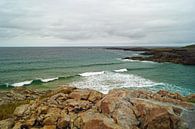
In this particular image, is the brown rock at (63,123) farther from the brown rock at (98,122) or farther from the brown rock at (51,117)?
the brown rock at (98,122)

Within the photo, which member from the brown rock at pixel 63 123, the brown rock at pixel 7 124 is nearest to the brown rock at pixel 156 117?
the brown rock at pixel 63 123

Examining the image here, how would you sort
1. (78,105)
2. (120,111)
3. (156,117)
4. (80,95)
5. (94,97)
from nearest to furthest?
(156,117), (120,111), (78,105), (94,97), (80,95)

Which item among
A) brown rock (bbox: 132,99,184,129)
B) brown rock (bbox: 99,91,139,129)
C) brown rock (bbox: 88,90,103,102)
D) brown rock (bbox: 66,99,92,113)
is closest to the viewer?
brown rock (bbox: 99,91,139,129)

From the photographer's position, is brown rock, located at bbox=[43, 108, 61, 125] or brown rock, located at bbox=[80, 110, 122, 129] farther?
brown rock, located at bbox=[43, 108, 61, 125]

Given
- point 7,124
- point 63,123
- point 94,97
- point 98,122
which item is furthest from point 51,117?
point 94,97

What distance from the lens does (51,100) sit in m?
12.9

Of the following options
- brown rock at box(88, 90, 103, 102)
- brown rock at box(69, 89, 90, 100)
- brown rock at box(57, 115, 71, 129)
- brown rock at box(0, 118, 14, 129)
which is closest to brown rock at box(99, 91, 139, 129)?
brown rock at box(57, 115, 71, 129)

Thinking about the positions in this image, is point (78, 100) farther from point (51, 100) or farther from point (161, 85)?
point (161, 85)

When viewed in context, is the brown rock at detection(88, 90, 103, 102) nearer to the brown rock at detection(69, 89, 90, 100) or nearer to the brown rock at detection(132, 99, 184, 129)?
the brown rock at detection(69, 89, 90, 100)

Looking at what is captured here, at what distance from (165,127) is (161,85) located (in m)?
26.1

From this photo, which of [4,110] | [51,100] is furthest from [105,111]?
[4,110]

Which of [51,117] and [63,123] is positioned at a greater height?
[51,117]

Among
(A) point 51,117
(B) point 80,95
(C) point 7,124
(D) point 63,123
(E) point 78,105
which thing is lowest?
(C) point 7,124

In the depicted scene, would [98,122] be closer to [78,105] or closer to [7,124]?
[78,105]
